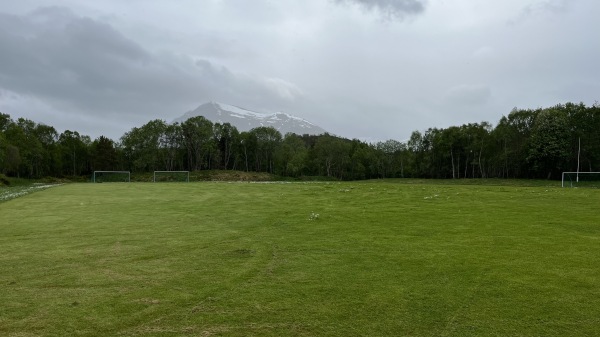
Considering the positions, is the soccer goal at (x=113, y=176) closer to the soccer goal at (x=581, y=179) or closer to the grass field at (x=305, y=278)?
the grass field at (x=305, y=278)

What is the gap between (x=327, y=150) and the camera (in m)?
122

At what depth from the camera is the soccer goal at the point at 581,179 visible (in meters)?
A: 58.1

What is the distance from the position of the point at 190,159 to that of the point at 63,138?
37786 mm

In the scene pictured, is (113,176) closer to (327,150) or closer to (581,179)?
(327,150)

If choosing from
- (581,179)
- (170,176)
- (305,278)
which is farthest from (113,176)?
(305,278)

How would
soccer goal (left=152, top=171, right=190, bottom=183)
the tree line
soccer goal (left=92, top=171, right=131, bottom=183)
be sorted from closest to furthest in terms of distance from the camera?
the tree line < soccer goal (left=92, top=171, right=131, bottom=183) < soccer goal (left=152, top=171, right=190, bottom=183)

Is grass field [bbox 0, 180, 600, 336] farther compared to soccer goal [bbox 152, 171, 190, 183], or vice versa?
soccer goal [bbox 152, 171, 190, 183]

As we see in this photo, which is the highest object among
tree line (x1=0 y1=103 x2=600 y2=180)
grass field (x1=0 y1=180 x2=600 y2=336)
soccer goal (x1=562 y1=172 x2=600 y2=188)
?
tree line (x1=0 y1=103 x2=600 y2=180)

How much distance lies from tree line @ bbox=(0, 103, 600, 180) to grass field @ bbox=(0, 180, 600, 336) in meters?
79.0

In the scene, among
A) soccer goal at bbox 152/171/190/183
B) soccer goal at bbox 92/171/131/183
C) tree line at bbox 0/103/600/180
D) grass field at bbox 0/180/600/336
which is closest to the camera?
grass field at bbox 0/180/600/336

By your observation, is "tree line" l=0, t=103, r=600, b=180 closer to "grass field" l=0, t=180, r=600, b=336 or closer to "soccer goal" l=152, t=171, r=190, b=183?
"soccer goal" l=152, t=171, r=190, b=183

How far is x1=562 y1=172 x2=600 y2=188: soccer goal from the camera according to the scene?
191ft

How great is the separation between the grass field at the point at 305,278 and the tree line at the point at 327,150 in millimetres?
78991

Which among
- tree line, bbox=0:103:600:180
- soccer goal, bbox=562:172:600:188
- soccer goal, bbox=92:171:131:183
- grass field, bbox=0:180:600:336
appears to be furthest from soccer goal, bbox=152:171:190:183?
grass field, bbox=0:180:600:336
